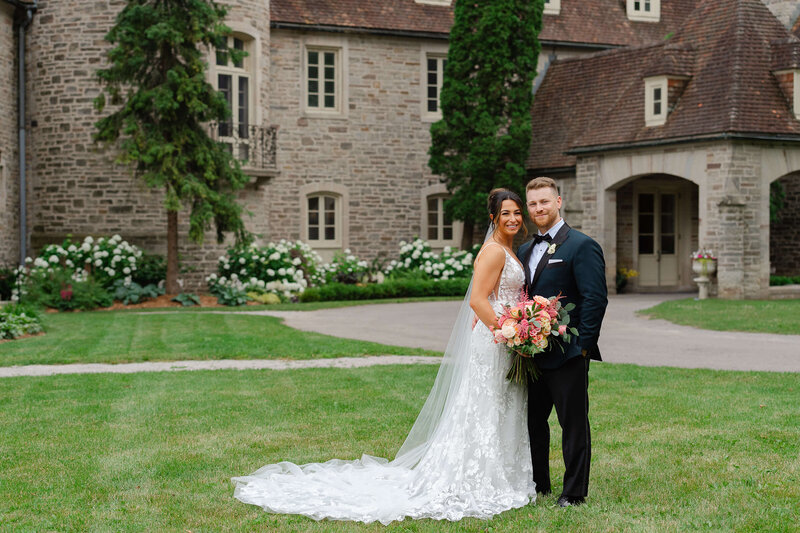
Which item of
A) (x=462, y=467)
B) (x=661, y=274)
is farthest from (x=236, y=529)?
(x=661, y=274)

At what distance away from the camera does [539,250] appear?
5.96m

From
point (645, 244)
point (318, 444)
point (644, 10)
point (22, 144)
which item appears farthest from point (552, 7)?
point (318, 444)

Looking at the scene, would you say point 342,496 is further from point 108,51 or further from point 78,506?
point 108,51

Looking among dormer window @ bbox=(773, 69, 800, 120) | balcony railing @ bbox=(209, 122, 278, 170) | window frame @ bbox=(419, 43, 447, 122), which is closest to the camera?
dormer window @ bbox=(773, 69, 800, 120)

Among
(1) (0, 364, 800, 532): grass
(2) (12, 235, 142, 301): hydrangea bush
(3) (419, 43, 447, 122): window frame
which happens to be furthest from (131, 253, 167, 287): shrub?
(1) (0, 364, 800, 532): grass

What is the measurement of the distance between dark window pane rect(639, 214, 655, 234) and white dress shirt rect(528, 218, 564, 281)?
19946 millimetres

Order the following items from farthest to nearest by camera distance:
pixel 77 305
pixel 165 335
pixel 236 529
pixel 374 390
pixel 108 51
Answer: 1. pixel 108 51
2. pixel 77 305
3. pixel 165 335
4. pixel 374 390
5. pixel 236 529

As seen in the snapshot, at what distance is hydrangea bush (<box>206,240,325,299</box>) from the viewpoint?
21.7m

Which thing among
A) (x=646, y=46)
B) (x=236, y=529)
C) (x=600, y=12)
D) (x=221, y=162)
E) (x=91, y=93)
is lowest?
(x=236, y=529)

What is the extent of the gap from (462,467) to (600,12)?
24.7 metres

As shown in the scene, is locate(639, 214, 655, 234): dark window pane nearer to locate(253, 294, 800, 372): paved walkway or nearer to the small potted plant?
the small potted plant

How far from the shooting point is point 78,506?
18.7ft

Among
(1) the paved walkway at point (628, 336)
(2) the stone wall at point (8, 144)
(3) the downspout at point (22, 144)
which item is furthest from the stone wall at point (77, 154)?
(1) the paved walkway at point (628, 336)

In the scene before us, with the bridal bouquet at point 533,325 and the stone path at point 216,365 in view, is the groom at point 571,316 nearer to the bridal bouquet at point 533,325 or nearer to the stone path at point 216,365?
the bridal bouquet at point 533,325
